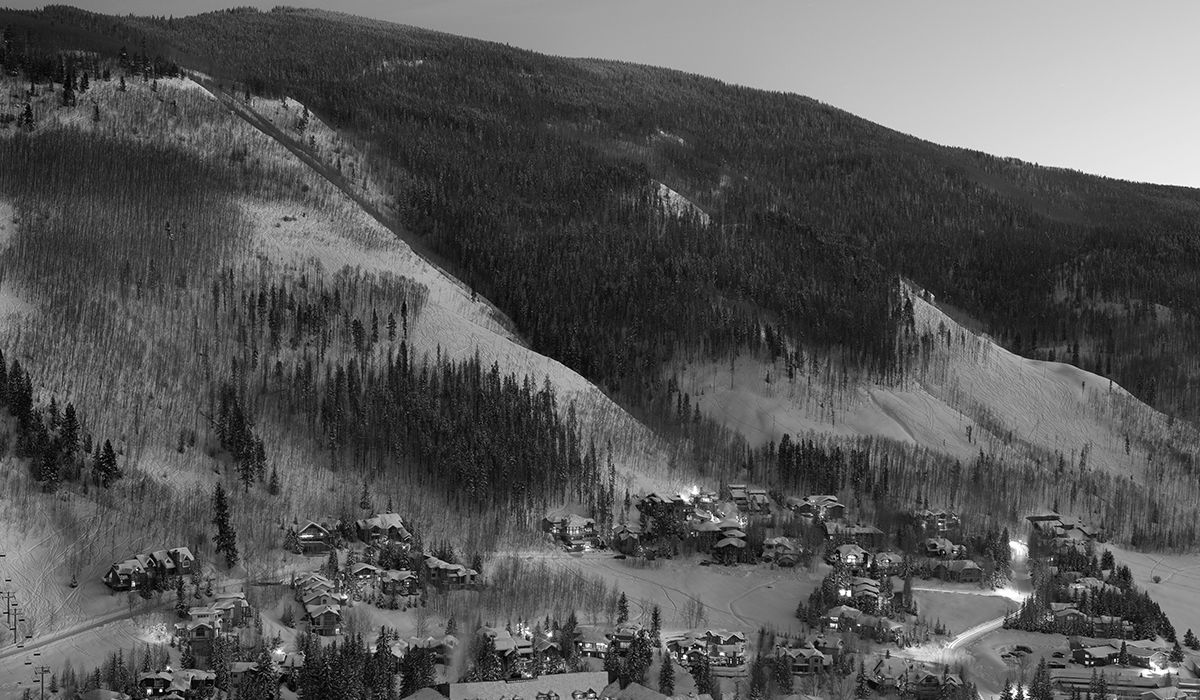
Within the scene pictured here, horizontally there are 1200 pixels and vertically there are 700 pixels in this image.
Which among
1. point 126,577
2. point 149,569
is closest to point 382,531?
point 149,569

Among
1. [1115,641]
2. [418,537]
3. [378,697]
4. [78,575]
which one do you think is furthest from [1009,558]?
[78,575]

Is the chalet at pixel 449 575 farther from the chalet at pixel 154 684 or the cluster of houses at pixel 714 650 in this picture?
the chalet at pixel 154 684

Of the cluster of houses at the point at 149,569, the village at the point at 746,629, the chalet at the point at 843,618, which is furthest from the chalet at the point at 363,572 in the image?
the chalet at the point at 843,618

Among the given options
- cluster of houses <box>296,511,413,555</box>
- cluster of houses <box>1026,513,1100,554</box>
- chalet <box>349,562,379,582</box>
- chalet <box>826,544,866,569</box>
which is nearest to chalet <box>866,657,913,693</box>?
chalet <box>826,544,866,569</box>

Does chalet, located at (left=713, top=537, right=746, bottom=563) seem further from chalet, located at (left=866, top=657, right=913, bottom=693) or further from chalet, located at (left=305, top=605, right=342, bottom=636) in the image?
chalet, located at (left=305, top=605, right=342, bottom=636)

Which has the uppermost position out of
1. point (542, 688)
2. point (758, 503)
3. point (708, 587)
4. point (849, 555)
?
point (758, 503)

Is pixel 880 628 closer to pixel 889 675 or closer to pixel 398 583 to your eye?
pixel 889 675
